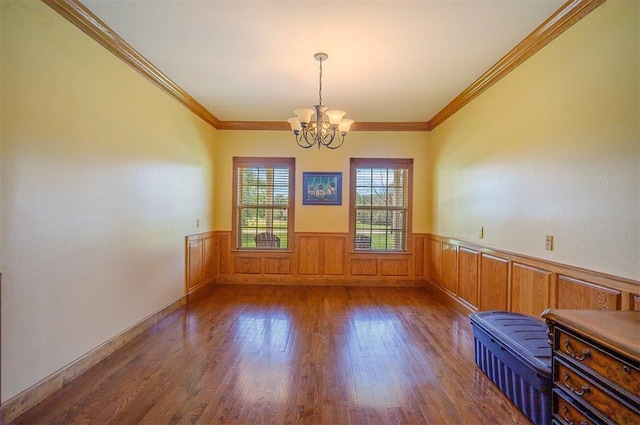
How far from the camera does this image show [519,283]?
288 centimetres

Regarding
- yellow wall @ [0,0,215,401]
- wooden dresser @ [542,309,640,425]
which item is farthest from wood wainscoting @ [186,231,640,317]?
yellow wall @ [0,0,215,401]

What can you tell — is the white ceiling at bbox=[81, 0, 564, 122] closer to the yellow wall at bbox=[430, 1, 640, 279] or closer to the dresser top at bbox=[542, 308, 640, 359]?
the yellow wall at bbox=[430, 1, 640, 279]

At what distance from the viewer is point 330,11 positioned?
232 centimetres

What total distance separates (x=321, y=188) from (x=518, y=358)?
3.87 metres

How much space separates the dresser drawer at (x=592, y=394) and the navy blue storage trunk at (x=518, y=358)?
161 mm

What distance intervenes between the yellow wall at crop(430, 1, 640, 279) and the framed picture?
7.72 ft

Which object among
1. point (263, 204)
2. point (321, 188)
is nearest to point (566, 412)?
point (321, 188)

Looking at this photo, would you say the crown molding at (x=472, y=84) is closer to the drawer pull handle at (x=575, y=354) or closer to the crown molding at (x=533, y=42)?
the crown molding at (x=533, y=42)

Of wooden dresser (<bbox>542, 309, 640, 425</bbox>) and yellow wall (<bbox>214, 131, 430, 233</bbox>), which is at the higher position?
yellow wall (<bbox>214, 131, 430, 233</bbox>)

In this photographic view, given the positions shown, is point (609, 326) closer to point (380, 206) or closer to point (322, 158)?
point (380, 206)

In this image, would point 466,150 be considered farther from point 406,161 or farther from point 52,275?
point 52,275

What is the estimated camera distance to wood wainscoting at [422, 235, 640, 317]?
200 cm

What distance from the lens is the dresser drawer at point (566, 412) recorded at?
4.80ft

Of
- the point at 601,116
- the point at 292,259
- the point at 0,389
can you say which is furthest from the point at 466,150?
the point at 0,389
